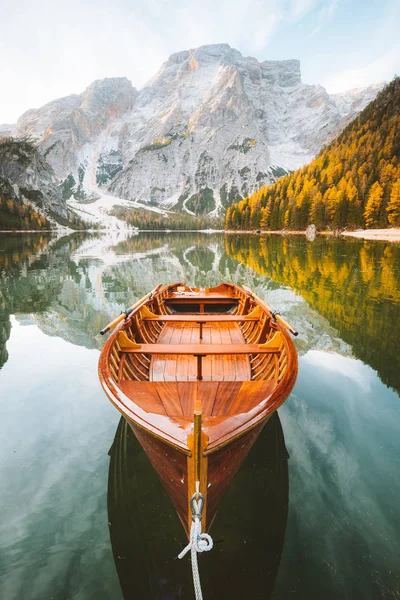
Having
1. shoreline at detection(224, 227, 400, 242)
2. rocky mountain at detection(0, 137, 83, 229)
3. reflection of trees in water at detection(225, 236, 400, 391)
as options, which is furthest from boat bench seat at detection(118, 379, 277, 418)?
rocky mountain at detection(0, 137, 83, 229)

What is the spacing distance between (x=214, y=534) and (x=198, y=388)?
6.64 feet

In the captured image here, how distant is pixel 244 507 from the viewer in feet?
14.4

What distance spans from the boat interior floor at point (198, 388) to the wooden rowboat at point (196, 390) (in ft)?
0.05

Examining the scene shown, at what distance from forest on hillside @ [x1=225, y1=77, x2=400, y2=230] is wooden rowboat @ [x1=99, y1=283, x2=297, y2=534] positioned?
221ft

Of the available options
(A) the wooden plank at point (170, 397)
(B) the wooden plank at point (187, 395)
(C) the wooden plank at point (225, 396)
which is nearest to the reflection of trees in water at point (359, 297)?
(C) the wooden plank at point (225, 396)

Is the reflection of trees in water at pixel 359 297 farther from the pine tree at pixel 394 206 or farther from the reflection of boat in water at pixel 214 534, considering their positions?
the pine tree at pixel 394 206

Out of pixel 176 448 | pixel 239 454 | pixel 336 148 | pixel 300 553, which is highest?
pixel 336 148

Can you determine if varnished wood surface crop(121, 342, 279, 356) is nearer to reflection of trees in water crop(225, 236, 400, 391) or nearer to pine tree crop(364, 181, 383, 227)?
reflection of trees in water crop(225, 236, 400, 391)

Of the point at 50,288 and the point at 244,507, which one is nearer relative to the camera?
the point at 244,507

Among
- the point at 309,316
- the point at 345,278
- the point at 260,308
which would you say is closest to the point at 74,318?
the point at 260,308

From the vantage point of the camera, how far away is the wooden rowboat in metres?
3.20

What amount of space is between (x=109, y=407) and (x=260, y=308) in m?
4.85

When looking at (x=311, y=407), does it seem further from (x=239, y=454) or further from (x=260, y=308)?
(x=239, y=454)

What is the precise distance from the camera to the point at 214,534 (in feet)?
13.0
